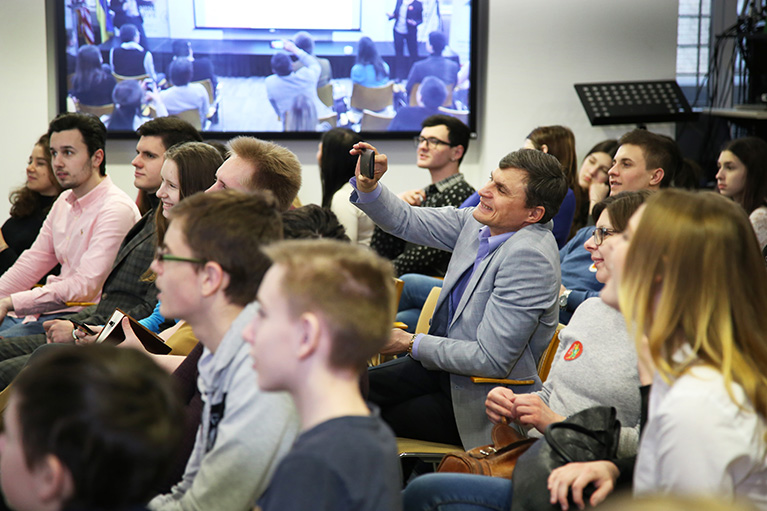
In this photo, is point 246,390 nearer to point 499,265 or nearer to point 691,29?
point 499,265

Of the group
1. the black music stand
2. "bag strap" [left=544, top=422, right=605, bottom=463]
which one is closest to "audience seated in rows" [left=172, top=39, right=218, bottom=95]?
the black music stand

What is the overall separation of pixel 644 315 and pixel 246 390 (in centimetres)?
75

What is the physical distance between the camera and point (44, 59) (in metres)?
5.49

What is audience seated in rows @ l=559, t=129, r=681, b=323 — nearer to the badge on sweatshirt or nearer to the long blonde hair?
the badge on sweatshirt

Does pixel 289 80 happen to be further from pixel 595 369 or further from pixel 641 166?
pixel 595 369

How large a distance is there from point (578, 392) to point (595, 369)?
0.08 m

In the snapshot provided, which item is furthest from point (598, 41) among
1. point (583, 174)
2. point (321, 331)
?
point (321, 331)

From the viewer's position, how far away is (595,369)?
1.92 m

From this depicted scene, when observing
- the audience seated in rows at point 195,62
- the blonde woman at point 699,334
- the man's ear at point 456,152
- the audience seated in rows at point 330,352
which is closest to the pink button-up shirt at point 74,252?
the man's ear at point 456,152

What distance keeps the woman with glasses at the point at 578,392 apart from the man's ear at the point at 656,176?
4.88 feet

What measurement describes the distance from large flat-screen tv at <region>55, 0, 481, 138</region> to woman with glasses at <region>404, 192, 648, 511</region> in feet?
12.6

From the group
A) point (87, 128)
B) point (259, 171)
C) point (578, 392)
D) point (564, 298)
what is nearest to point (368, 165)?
point (259, 171)

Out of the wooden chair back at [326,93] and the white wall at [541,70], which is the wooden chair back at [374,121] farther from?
the wooden chair back at [326,93]

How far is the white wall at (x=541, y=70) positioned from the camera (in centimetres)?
578
